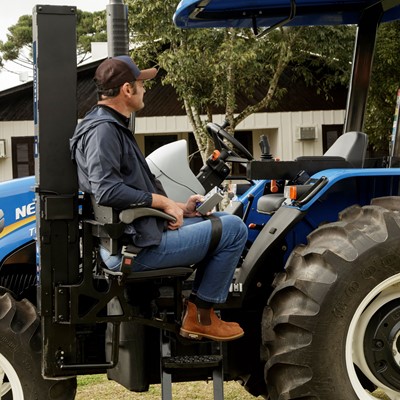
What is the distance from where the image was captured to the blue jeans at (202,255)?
13.9 feet

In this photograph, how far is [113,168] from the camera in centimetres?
404

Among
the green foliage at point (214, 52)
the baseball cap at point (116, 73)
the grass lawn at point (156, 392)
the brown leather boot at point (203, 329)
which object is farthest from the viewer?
the green foliage at point (214, 52)

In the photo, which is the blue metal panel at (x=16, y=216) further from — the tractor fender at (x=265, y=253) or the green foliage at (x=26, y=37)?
the green foliage at (x=26, y=37)

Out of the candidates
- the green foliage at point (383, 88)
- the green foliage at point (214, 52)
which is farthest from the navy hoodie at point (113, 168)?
the green foliage at point (214, 52)

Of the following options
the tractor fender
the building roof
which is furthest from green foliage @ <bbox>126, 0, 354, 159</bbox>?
the tractor fender

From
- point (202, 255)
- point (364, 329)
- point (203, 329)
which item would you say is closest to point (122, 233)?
point (202, 255)

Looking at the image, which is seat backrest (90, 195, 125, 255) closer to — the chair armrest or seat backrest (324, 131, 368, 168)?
the chair armrest

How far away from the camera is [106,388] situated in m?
6.35

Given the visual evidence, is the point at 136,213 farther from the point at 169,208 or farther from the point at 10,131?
the point at 10,131

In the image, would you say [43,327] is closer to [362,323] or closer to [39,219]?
[39,219]

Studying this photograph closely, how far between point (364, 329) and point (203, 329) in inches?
34.0

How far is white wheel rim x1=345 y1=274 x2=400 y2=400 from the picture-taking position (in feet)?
14.6

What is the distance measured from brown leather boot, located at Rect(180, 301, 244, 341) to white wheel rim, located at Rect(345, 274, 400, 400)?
572 millimetres

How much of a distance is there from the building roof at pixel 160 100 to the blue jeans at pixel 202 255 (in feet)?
70.0
